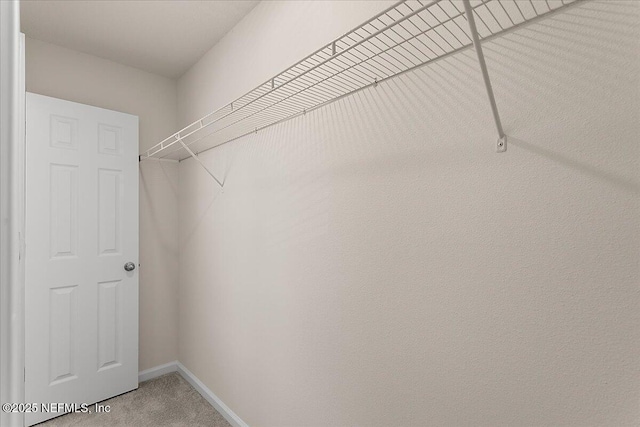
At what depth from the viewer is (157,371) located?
250 cm

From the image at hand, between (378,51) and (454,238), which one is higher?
(378,51)

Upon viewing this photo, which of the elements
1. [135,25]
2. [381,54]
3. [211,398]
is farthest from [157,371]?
[381,54]

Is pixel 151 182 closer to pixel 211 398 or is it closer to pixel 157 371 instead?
pixel 157 371

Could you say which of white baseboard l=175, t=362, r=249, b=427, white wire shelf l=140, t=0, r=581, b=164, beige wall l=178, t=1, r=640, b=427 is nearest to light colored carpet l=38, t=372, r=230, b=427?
white baseboard l=175, t=362, r=249, b=427

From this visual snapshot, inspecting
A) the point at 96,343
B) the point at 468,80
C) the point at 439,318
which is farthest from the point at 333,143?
the point at 96,343

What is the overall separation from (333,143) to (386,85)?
32cm

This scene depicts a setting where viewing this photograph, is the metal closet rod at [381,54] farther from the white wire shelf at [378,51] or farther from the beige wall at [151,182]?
the beige wall at [151,182]

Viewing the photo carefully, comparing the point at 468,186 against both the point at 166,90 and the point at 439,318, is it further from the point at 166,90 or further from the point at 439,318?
the point at 166,90

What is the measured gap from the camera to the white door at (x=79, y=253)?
1.94 meters

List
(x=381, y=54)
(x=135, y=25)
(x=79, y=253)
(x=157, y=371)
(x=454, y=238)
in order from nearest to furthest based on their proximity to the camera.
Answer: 1. (x=454, y=238)
2. (x=381, y=54)
3. (x=135, y=25)
4. (x=79, y=253)
5. (x=157, y=371)

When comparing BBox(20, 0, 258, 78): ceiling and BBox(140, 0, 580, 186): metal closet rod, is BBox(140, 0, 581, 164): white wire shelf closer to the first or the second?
BBox(140, 0, 580, 186): metal closet rod

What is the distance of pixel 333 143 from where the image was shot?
131 cm

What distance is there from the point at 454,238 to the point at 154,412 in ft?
7.35

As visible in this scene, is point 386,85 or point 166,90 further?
point 166,90
